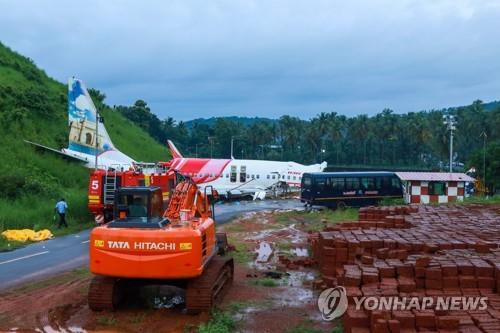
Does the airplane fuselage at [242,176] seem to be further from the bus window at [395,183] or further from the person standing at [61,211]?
the person standing at [61,211]

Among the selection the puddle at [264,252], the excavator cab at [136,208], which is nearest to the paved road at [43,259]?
the excavator cab at [136,208]

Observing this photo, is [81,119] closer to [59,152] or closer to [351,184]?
[59,152]

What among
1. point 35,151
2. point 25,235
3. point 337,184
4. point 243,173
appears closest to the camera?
point 25,235

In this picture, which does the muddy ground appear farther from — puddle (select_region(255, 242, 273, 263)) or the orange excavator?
the orange excavator

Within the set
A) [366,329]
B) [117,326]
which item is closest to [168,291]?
[117,326]

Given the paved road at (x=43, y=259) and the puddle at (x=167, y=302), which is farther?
the paved road at (x=43, y=259)

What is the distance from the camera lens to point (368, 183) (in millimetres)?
35844

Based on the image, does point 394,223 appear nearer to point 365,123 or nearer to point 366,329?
point 366,329

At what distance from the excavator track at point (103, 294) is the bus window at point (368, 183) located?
2655 centimetres

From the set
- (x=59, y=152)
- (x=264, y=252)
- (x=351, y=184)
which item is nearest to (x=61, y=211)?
(x=264, y=252)

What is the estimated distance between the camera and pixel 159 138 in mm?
97250

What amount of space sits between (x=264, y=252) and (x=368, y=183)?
18802 millimetres

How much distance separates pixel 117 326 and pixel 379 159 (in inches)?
3393

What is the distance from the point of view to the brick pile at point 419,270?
7953 mm
